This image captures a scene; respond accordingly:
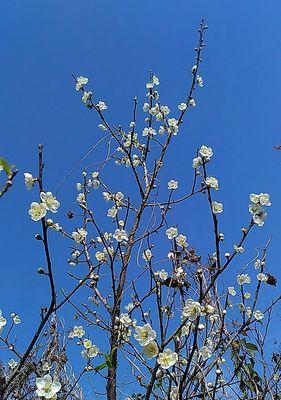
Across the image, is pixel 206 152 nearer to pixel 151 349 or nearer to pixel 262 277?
pixel 262 277

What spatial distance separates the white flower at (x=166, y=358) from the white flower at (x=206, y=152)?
1.35m

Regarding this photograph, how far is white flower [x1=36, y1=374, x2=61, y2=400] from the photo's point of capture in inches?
71.0

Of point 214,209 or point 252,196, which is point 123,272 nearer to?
point 214,209

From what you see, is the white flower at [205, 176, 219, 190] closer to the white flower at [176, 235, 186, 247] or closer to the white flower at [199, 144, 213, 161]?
the white flower at [199, 144, 213, 161]

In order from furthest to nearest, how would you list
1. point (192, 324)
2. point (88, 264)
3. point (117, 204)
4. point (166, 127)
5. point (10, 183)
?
point (166, 127)
point (117, 204)
point (88, 264)
point (192, 324)
point (10, 183)

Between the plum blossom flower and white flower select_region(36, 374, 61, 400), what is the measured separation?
1.66 feet

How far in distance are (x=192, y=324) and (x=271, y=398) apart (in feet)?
4.34

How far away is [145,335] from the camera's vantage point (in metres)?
2.18

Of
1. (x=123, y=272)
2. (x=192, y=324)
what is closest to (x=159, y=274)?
(x=123, y=272)

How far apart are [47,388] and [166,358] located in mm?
585

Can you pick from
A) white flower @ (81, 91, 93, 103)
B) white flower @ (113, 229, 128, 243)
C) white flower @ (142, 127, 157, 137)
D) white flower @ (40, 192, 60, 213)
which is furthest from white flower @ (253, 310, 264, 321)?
white flower @ (81, 91, 93, 103)

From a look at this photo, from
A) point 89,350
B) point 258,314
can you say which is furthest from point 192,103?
point 89,350

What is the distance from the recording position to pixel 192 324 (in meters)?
2.42

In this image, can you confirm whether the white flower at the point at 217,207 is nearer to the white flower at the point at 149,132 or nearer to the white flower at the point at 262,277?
the white flower at the point at 262,277
